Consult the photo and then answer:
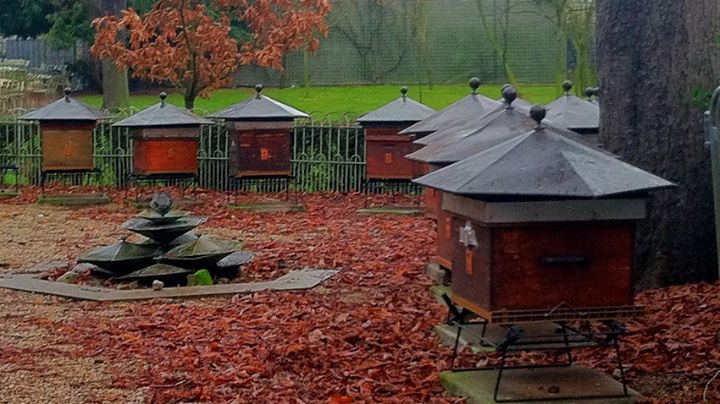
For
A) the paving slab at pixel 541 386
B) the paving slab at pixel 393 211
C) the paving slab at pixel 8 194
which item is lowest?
the paving slab at pixel 8 194

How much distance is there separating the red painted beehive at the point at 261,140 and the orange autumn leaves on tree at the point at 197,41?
5.13 m

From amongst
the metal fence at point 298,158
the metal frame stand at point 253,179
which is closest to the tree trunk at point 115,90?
the metal fence at point 298,158

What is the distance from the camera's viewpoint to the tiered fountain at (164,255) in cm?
1004

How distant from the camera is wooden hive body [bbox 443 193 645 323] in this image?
5316mm

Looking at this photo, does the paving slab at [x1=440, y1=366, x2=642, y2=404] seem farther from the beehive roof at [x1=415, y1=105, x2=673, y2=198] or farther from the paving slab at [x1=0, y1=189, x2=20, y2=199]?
the paving slab at [x1=0, y1=189, x2=20, y2=199]

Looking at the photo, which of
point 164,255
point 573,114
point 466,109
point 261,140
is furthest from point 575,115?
point 261,140

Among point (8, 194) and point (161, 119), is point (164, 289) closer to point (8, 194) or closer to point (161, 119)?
point (161, 119)

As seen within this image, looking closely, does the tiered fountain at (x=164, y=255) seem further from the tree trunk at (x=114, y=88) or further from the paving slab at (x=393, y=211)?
the tree trunk at (x=114, y=88)

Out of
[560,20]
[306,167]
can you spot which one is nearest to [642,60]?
[306,167]

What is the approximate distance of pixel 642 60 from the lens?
819 cm

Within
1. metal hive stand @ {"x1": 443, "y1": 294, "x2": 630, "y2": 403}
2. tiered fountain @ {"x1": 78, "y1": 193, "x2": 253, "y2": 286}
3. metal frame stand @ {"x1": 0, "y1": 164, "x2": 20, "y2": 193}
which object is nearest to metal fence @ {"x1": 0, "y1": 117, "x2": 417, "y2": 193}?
metal frame stand @ {"x1": 0, "y1": 164, "x2": 20, "y2": 193}

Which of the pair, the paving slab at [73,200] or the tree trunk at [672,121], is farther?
the paving slab at [73,200]

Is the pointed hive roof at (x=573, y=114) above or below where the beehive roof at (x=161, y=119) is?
above

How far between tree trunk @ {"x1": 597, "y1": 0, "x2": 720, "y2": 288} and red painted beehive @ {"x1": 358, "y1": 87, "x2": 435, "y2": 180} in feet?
21.9
